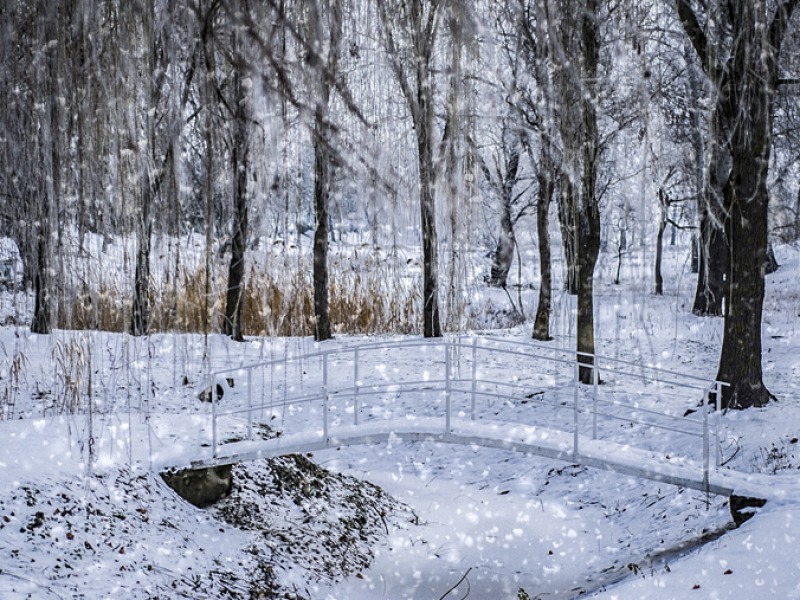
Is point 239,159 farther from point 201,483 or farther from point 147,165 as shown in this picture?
point 201,483

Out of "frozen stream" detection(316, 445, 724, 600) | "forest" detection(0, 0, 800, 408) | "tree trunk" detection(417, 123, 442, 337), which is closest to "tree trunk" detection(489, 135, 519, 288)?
"frozen stream" detection(316, 445, 724, 600)

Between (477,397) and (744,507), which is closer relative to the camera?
(744,507)

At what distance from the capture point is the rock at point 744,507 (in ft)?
24.1

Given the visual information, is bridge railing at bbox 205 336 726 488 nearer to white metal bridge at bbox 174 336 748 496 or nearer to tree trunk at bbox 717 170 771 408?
white metal bridge at bbox 174 336 748 496

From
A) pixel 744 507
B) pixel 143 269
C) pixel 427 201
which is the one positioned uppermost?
pixel 427 201

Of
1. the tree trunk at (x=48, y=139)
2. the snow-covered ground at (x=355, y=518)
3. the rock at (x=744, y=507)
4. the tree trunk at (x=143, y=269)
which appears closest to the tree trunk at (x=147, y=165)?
the tree trunk at (x=143, y=269)

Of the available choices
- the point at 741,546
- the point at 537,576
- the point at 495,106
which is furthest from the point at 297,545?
the point at 495,106

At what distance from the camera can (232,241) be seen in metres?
3.58

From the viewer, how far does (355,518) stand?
1001cm

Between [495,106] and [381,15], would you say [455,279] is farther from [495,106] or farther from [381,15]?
[381,15]

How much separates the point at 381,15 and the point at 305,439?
258 inches

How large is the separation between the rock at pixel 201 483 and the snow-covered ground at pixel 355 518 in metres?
0.19

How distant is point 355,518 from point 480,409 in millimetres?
3654

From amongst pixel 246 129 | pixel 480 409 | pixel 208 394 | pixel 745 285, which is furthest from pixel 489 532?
pixel 246 129
